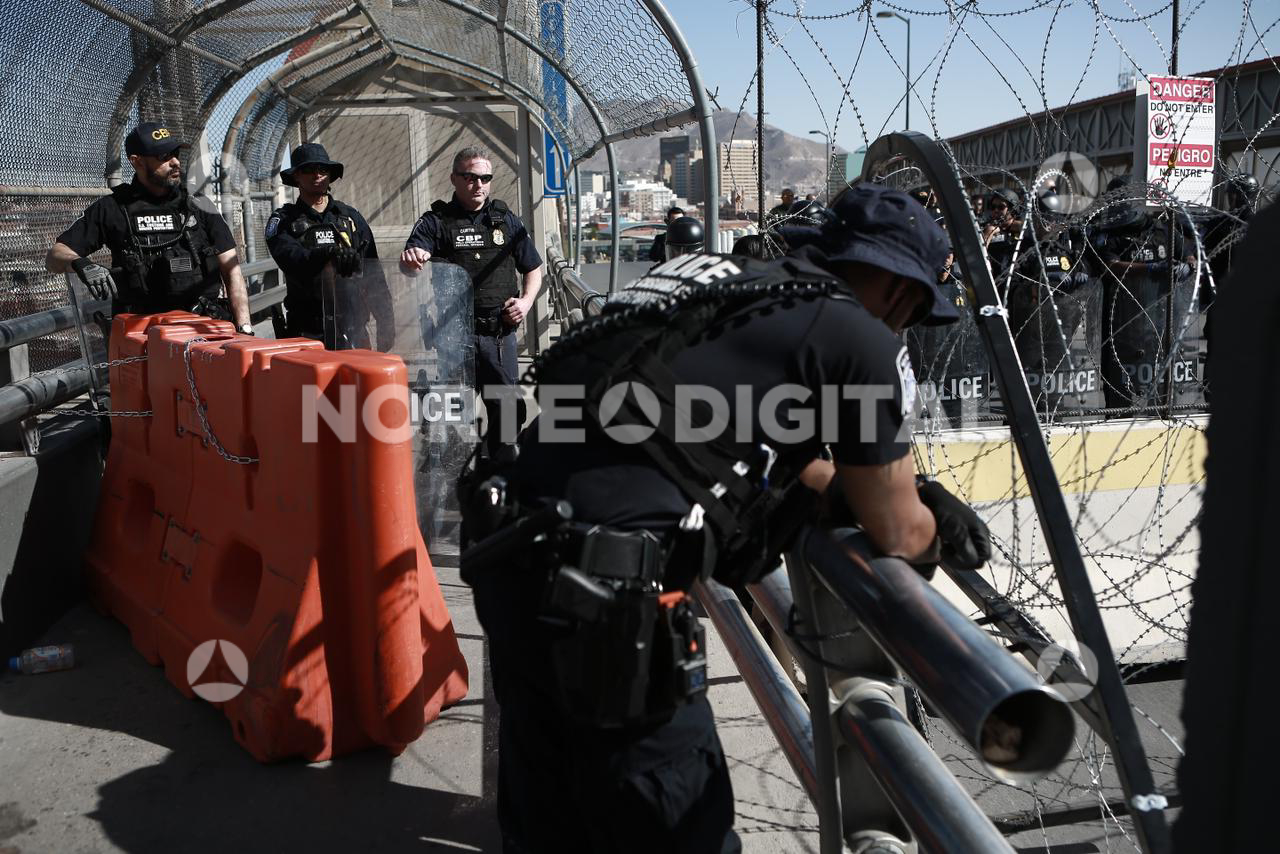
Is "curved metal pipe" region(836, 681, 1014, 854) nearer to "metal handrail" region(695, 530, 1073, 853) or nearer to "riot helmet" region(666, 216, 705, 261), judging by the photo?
"metal handrail" region(695, 530, 1073, 853)

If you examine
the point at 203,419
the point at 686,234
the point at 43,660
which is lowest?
the point at 43,660

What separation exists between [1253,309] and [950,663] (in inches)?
26.4

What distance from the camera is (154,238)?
5.54m

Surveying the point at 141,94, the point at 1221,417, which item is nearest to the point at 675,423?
the point at 1221,417

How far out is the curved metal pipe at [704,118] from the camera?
4.73 m

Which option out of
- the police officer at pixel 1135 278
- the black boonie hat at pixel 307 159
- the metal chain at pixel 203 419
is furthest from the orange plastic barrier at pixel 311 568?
the police officer at pixel 1135 278

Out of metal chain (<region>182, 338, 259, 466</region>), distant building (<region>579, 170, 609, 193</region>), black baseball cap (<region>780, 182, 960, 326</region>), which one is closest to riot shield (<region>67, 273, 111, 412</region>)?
metal chain (<region>182, 338, 259, 466</region>)

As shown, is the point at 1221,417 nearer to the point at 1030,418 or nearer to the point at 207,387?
the point at 1030,418

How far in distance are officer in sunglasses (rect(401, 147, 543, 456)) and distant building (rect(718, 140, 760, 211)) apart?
4.29 ft

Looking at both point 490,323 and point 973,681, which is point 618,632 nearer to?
point 973,681

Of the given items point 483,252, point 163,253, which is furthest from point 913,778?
point 163,253

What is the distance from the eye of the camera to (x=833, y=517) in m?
1.82

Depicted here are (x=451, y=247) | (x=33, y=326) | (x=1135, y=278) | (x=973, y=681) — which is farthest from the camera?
(x=1135, y=278)

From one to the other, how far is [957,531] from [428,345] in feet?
13.0
